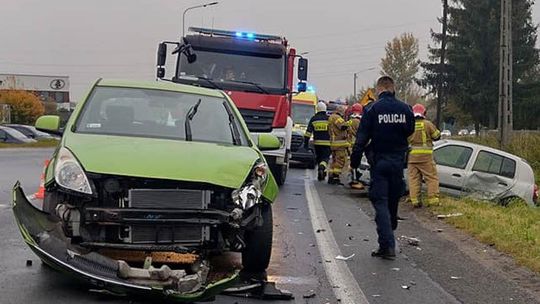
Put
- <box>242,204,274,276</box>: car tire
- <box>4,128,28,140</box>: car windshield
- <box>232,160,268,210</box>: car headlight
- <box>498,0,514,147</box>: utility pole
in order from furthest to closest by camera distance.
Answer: <box>4,128,28,140</box>: car windshield < <box>498,0,514,147</box>: utility pole < <box>242,204,274,276</box>: car tire < <box>232,160,268,210</box>: car headlight

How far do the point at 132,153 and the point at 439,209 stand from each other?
732 centimetres

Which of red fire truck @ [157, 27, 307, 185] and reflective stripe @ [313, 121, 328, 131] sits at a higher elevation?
red fire truck @ [157, 27, 307, 185]

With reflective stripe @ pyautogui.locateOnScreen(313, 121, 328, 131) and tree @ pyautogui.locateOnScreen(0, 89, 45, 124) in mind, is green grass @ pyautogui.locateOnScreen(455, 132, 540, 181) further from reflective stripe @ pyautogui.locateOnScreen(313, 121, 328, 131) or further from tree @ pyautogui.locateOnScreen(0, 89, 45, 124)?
tree @ pyautogui.locateOnScreen(0, 89, 45, 124)

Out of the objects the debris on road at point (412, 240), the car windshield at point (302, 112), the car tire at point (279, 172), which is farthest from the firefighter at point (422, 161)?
the car windshield at point (302, 112)

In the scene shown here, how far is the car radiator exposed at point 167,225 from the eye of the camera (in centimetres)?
526

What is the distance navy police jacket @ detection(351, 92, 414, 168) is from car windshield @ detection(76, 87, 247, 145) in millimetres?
1521

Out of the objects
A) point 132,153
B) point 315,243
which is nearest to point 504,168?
point 315,243

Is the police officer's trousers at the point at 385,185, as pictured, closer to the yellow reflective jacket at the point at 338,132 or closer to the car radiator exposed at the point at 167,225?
the car radiator exposed at the point at 167,225

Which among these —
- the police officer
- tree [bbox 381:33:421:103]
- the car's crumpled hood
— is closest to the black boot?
the police officer

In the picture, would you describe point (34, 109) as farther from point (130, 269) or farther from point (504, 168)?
point (130, 269)

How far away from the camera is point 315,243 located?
27.5 ft

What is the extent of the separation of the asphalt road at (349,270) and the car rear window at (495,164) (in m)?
3.69

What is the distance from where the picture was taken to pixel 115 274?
5039 millimetres

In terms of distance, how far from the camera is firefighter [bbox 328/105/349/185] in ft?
52.6
